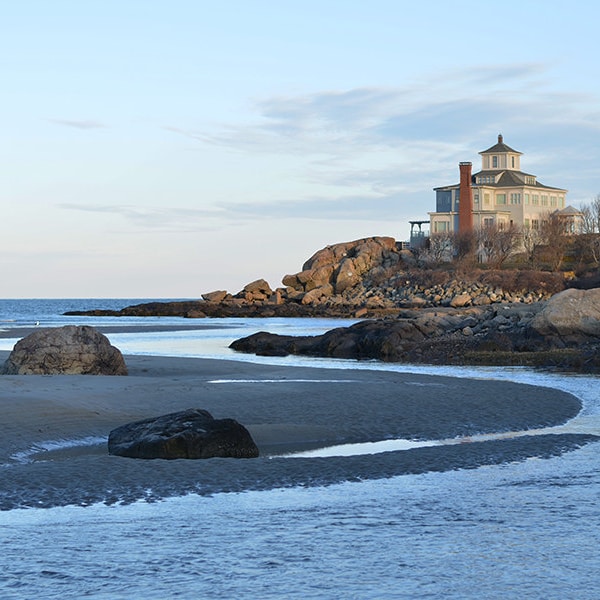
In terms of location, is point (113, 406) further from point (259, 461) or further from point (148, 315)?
point (148, 315)

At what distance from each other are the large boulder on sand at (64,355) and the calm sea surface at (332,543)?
12.1 metres

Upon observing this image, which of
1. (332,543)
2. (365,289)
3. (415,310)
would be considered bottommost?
(332,543)

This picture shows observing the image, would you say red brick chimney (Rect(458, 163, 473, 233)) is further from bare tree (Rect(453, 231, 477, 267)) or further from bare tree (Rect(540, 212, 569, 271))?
bare tree (Rect(540, 212, 569, 271))

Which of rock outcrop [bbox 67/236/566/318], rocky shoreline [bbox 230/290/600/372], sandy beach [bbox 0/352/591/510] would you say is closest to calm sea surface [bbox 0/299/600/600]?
sandy beach [bbox 0/352/591/510]

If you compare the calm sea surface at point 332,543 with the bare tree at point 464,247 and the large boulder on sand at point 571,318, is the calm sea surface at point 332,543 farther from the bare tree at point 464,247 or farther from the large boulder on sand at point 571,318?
the bare tree at point 464,247

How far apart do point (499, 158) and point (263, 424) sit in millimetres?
106388

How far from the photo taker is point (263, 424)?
15.6m

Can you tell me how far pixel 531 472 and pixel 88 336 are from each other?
43.4 feet

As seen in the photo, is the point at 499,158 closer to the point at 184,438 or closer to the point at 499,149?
the point at 499,149

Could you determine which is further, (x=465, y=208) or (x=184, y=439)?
(x=465, y=208)

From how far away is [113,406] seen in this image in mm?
16500

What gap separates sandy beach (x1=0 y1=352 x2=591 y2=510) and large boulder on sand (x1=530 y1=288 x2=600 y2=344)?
11252 mm

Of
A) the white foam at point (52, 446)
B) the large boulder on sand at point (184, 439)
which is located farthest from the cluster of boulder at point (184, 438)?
the white foam at point (52, 446)

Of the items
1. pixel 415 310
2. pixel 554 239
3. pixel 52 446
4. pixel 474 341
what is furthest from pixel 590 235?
pixel 52 446
